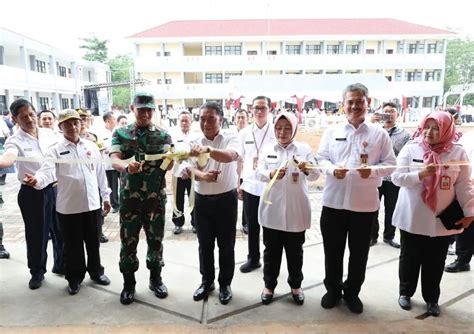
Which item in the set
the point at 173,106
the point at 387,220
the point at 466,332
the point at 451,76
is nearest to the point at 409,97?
the point at 451,76

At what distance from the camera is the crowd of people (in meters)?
2.64

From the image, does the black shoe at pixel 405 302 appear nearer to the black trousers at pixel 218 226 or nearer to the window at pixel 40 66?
the black trousers at pixel 218 226

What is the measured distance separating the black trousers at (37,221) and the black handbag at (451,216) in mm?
3292

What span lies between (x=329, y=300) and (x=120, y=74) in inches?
1534

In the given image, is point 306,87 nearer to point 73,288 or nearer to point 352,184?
point 352,184

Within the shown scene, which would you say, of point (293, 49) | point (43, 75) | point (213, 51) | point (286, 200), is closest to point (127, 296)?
point (286, 200)

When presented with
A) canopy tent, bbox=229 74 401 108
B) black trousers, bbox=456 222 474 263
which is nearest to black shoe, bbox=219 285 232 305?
black trousers, bbox=456 222 474 263

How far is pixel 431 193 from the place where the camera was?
2.63 meters

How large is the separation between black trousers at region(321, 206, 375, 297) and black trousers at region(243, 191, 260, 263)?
87 centimetres

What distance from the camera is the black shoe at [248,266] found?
3590mm

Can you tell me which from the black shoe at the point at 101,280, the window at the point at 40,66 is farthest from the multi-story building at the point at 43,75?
the black shoe at the point at 101,280

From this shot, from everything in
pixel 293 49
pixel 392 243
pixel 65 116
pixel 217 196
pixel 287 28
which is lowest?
pixel 392 243

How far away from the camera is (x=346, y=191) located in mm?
2688

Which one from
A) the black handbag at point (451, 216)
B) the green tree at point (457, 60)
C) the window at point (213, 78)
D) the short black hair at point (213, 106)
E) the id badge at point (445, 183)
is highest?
the green tree at point (457, 60)
